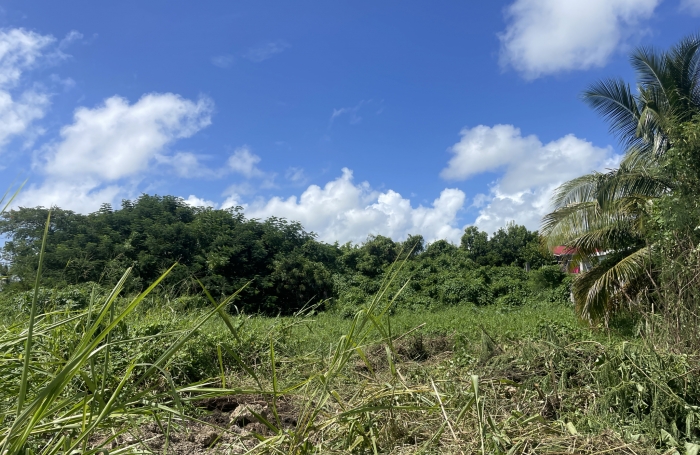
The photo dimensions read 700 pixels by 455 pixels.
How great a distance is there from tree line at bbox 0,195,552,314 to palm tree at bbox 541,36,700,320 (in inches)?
232

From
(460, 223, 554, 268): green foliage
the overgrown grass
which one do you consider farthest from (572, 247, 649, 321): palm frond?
(460, 223, 554, 268): green foliage

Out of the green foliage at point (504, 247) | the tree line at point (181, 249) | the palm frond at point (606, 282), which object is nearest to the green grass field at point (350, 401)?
the palm frond at point (606, 282)

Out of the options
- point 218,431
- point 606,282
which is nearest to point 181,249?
point 606,282

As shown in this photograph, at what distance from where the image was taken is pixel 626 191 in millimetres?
8867

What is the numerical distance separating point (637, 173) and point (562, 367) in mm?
7102

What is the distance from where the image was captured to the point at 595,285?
857 cm

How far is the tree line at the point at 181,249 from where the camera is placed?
13.9 metres

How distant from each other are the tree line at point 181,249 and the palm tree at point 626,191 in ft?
19.3

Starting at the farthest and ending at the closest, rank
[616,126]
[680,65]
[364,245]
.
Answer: [364,245]
[616,126]
[680,65]

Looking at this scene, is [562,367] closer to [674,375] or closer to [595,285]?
[674,375]

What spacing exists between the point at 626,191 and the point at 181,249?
488 inches

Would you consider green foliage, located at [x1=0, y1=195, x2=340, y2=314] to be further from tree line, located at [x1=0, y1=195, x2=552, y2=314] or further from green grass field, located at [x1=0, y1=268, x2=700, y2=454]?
green grass field, located at [x1=0, y1=268, x2=700, y2=454]

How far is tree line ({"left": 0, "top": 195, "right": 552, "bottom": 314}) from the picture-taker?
13.9 m

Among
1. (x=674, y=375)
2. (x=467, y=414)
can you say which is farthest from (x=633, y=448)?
(x=674, y=375)
